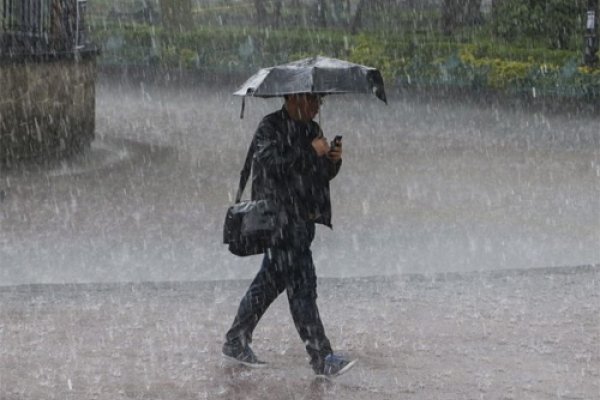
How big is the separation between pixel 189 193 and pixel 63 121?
11.1 ft

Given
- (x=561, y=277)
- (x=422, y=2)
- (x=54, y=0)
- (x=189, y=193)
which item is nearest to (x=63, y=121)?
(x=54, y=0)

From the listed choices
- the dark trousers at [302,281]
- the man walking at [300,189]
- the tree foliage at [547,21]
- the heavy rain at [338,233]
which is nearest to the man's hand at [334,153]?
the man walking at [300,189]

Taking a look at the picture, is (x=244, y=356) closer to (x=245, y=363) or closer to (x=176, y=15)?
(x=245, y=363)

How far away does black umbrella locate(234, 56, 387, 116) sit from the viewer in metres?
6.66

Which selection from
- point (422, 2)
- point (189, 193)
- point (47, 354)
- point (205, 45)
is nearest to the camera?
point (47, 354)

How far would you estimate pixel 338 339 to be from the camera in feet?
25.8

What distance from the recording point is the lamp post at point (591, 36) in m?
22.9

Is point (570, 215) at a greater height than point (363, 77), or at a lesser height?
lesser

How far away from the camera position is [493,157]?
16531 mm

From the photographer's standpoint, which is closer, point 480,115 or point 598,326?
point 598,326

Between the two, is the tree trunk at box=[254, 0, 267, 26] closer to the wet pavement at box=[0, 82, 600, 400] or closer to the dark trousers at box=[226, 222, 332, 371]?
the wet pavement at box=[0, 82, 600, 400]

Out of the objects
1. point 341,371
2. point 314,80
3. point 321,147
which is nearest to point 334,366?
point 341,371

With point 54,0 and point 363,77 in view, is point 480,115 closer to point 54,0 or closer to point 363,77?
Result: point 54,0

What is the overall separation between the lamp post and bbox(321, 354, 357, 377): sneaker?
673 inches
